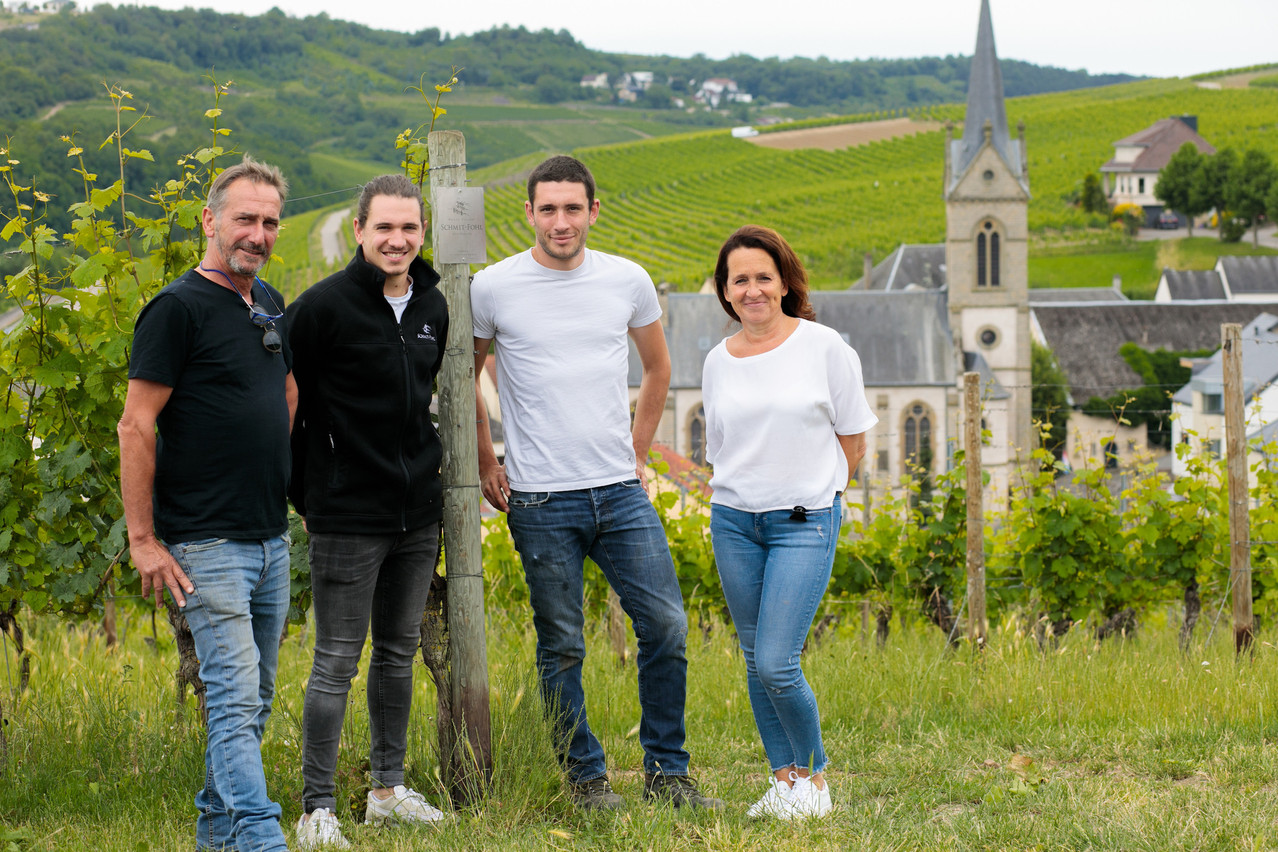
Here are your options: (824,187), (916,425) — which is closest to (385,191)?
(916,425)

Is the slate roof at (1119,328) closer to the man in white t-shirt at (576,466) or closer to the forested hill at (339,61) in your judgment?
the forested hill at (339,61)

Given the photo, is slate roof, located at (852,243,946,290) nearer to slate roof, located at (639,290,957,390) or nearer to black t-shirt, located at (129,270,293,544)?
slate roof, located at (639,290,957,390)

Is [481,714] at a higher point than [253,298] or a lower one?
lower

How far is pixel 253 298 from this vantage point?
321 centimetres

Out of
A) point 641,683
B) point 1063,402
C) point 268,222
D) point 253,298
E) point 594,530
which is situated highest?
point 268,222

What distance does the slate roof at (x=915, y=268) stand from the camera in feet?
195

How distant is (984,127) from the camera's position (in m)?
48.2

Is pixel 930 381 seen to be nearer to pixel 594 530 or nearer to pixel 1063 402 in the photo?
pixel 1063 402

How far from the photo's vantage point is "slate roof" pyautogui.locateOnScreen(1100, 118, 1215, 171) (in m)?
83.9

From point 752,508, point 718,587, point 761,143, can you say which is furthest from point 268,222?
point 761,143

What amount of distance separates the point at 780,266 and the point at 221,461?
177 centimetres

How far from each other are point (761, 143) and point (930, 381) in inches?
1990

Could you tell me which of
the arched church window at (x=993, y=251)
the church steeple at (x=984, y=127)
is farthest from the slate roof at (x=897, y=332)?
the church steeple at (x=984, y=127)

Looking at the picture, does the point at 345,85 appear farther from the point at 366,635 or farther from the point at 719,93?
the point at 366,635
